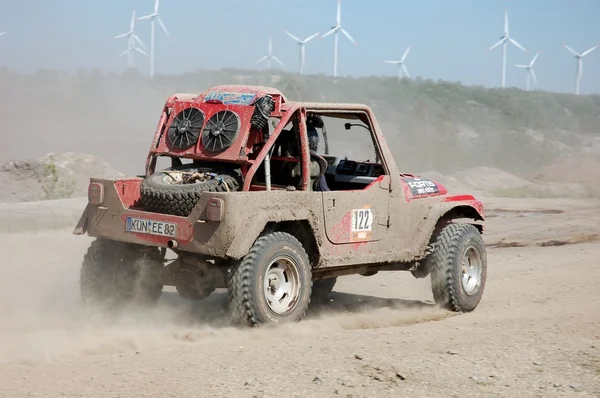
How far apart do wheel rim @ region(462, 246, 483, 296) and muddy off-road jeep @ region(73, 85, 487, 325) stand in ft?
0.51

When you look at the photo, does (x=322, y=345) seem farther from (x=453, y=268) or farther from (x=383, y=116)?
(x=383, y=116)

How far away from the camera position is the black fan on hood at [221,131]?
8.29m

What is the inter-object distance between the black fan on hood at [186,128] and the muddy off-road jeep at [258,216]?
1cm

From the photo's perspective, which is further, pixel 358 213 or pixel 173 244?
pixel 358 213

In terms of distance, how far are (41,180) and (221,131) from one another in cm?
1233

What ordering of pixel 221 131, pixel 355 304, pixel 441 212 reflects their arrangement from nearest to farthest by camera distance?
pixel 221 131, pixel 441 212, pixel 355 304

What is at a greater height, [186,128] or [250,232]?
[186,128]

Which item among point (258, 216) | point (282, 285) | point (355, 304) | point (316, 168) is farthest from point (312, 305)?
point (258, 216)

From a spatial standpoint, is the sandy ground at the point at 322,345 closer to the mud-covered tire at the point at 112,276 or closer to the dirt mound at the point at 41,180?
the mud-covered tire at the point at 112,276

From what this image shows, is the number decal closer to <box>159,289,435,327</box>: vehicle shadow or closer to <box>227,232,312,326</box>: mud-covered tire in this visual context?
<box>227,232,312,326</box>: mud-covered tire

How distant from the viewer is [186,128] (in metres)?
8.60

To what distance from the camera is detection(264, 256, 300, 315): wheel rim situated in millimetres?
7797

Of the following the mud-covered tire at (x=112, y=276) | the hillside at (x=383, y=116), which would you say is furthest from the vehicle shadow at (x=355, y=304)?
the hillside at (x=383, y=116)

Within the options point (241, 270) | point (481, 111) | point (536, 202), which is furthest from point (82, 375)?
point (481, 111)
